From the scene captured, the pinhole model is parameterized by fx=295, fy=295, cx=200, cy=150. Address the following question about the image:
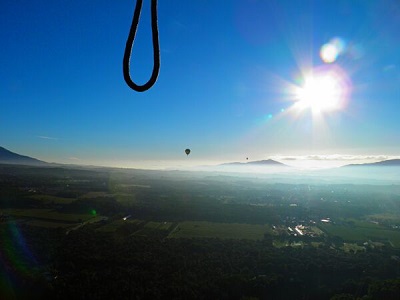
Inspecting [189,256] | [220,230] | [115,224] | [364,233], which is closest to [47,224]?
[115,224]

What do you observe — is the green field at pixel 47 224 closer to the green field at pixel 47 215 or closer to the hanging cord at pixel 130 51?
the green field at pixel 47 215

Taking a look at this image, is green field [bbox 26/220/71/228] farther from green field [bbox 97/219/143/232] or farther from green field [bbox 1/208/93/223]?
green field [bbox 97/219/143/232]

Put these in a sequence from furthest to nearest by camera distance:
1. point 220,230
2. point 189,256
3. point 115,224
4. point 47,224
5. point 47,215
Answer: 1. point 47,215
2. point 115,224
3. point 220,230
4. point 47,224
5. point 189,256

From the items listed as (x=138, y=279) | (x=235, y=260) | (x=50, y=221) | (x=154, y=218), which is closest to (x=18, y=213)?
(x=50, y=221)

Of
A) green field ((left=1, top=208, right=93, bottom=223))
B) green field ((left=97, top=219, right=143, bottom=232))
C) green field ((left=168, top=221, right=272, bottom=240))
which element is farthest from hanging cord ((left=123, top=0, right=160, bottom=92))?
green field ((left=1, top=208, right=93, bottom=223))

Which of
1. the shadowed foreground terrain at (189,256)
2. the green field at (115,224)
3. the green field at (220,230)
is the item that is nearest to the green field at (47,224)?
the shadowed foreground terrain at (189,256)

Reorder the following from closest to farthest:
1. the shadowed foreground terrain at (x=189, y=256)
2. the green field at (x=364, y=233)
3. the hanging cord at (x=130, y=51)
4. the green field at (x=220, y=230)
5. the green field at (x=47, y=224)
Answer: the hanging cord at (x=130, y=51)
the shadowed foreground terrain at (x=189, y=256)
the green field at (x=220, y=230)
the green field at (x=364, y=233)
the green field at (x=47, y=224)

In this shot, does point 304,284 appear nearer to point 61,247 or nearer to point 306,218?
point 61,247

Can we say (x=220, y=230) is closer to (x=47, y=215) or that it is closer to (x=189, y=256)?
(x=189, y=256)
